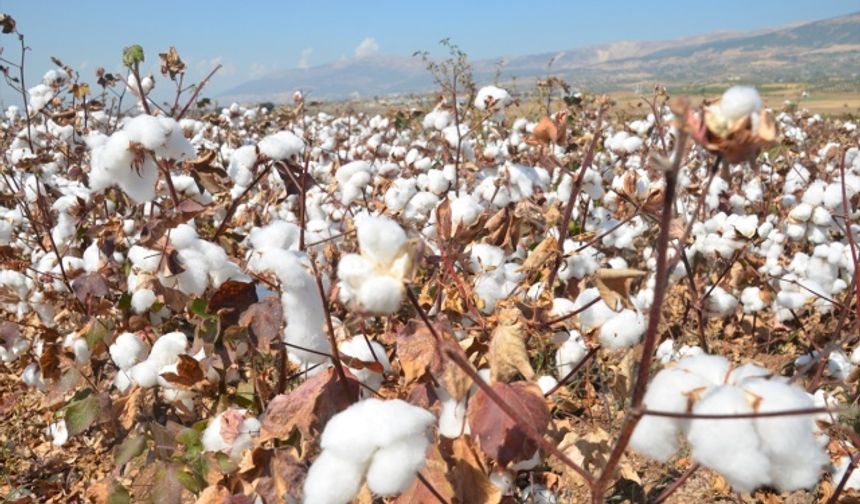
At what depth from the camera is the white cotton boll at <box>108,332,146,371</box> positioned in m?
1.95

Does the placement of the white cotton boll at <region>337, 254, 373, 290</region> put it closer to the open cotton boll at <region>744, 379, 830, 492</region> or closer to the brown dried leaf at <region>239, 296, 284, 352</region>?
the open cotton boll at <region>744, 379, 830, 492</region>

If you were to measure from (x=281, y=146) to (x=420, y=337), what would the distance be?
2.54ft

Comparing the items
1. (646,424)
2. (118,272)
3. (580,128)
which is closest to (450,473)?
(646,424)

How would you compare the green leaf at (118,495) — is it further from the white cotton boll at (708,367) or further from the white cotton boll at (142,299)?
the white cotton boll at (708,367)

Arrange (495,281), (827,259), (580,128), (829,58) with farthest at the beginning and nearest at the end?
(829,58), (580,128), (827,259), (495,281)

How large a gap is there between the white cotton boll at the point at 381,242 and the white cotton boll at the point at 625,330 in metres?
0.80

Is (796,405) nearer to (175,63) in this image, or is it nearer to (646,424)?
(646,424)

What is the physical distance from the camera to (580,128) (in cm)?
477

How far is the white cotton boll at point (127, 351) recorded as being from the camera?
1.95m

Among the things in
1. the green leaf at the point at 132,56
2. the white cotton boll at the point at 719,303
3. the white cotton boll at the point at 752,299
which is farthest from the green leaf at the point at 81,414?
the white cotton boll at the point at 752,299

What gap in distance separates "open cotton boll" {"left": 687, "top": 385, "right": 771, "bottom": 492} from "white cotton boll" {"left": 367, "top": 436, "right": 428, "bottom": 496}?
378 mm

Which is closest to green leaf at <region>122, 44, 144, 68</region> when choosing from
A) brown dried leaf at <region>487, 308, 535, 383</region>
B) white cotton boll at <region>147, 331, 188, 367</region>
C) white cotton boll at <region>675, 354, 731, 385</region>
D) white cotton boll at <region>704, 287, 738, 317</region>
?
white cotton boll at <region>147, 331, 188, 367</region>

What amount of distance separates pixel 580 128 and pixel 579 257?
102 inches

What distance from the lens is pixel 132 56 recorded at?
75.7 inches
